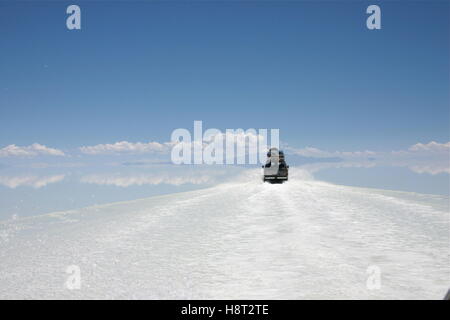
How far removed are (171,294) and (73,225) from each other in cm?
987

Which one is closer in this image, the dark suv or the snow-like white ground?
the snow-like white ground

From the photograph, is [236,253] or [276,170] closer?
[236,253]

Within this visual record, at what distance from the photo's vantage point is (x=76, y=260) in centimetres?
927

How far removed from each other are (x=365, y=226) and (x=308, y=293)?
691 cm

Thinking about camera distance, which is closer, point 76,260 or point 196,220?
point 76,260

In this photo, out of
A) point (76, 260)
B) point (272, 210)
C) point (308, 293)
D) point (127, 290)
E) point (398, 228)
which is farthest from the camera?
point (272, 210)

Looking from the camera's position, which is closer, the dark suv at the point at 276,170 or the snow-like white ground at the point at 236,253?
the snow-like white ground at the point at 236,253

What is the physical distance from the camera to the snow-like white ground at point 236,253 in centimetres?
700

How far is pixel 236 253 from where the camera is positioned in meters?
9.34

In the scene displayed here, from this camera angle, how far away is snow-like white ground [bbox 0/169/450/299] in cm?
700

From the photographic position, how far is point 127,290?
7.04 m
